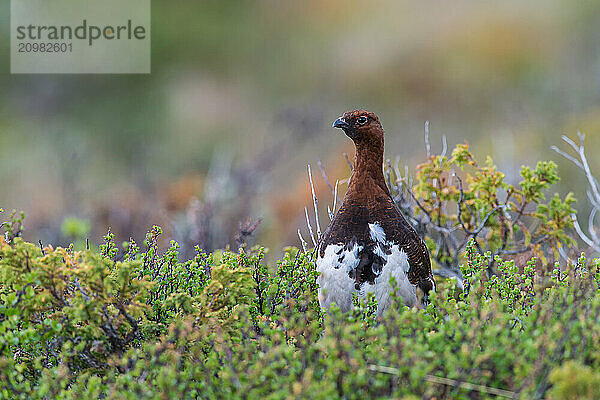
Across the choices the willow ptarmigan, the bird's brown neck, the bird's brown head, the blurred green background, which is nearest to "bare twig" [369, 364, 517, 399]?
the willow ptarmigan

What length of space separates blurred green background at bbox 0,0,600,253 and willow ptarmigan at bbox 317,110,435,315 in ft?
20.1

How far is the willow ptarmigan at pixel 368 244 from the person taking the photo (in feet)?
11.8

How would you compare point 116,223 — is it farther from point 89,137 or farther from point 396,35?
point 396,35

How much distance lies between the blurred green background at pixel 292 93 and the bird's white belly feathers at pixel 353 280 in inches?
248

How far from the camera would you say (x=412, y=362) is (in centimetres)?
246

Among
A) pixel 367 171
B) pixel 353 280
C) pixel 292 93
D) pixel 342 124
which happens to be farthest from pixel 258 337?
pixel 292 93

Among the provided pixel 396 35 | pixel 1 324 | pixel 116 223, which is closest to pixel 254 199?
pixel 116 223

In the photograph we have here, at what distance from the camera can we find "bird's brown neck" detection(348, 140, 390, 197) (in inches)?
150

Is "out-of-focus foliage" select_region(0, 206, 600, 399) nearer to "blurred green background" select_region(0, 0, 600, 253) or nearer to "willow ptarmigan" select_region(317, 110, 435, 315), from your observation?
"willow ptarmigan" select_region(317, 110, 435, 315)

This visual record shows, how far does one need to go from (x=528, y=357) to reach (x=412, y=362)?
0.47m

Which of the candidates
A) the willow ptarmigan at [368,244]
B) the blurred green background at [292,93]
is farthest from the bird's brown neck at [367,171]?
the blurred green background at [292,93]

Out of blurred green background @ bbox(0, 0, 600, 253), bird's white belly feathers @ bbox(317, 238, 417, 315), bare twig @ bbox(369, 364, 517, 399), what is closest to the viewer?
bare twig @ bbox(369, 364, 517, 399)

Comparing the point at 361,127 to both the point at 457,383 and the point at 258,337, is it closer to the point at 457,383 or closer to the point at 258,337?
the point at 258,337

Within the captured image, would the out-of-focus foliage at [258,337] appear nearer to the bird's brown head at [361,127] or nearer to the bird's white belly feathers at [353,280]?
the bird's white belly feathers at [353,280]
